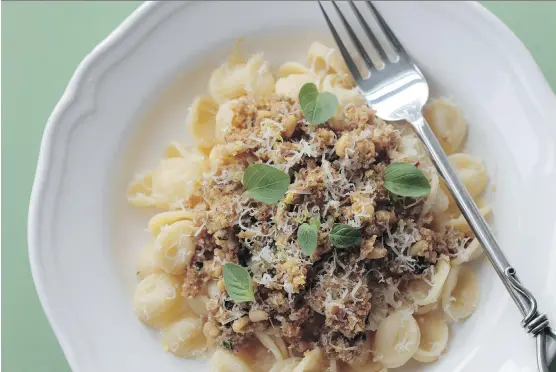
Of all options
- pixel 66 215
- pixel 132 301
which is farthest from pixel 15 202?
pixel 132 301

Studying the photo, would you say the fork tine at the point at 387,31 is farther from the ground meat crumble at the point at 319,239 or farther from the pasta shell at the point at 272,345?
the pasta shell at the point at 272,345

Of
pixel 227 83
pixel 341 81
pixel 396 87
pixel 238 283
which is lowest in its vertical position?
pixel 238 283

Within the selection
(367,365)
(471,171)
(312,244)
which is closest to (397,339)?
(367,365)

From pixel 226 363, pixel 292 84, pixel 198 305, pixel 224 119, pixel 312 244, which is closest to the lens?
pixel 312 244

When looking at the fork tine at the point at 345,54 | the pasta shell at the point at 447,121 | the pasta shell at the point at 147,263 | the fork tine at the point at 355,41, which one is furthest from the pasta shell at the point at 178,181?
the pasta shell at the point at 447,121

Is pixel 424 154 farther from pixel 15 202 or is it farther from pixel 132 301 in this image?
pixel 15 202

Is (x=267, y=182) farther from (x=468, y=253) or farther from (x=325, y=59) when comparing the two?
(x=468, y=253)

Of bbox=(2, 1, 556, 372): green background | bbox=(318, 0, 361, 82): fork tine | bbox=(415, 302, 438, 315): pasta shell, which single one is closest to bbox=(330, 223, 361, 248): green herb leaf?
bbox=(415, 302, 438, 315): pasta shell
